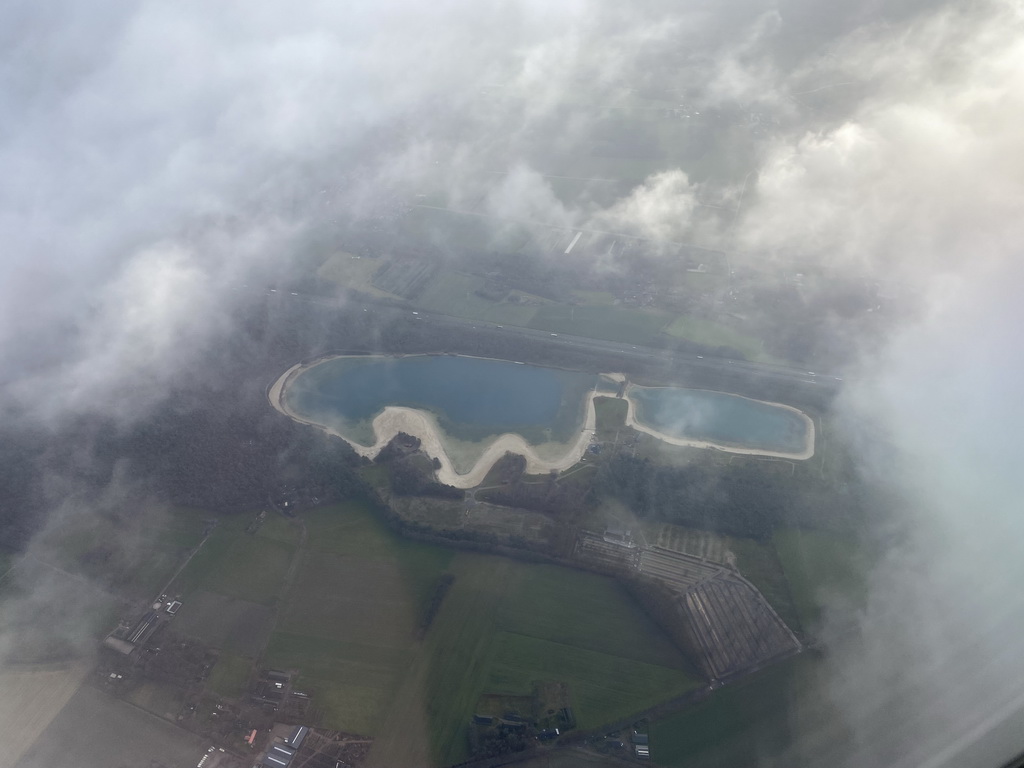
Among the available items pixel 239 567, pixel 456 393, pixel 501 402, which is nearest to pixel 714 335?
pixel 501 402

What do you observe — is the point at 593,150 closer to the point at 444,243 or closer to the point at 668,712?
the point at 444,243

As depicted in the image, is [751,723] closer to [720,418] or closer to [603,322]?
[720,418]

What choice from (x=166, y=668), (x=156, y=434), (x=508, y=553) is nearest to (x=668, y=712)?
(x=508, y=553)

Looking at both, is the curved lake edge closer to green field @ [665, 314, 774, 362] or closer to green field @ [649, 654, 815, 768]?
green field @ [665, 314, 774, 362]

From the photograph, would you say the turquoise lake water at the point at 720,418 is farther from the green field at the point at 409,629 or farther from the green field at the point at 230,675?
the green field at the point at 230,675

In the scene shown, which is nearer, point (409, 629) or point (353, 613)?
point (409, 629)

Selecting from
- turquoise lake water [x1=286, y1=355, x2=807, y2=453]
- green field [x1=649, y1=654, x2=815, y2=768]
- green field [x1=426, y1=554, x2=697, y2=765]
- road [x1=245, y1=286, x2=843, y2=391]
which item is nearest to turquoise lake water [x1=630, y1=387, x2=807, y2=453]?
turquoise lake water [x1=286, y1=355, x2=807, y2=453]

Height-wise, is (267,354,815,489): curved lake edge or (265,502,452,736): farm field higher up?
(267,354,815,489): curved lake edge
